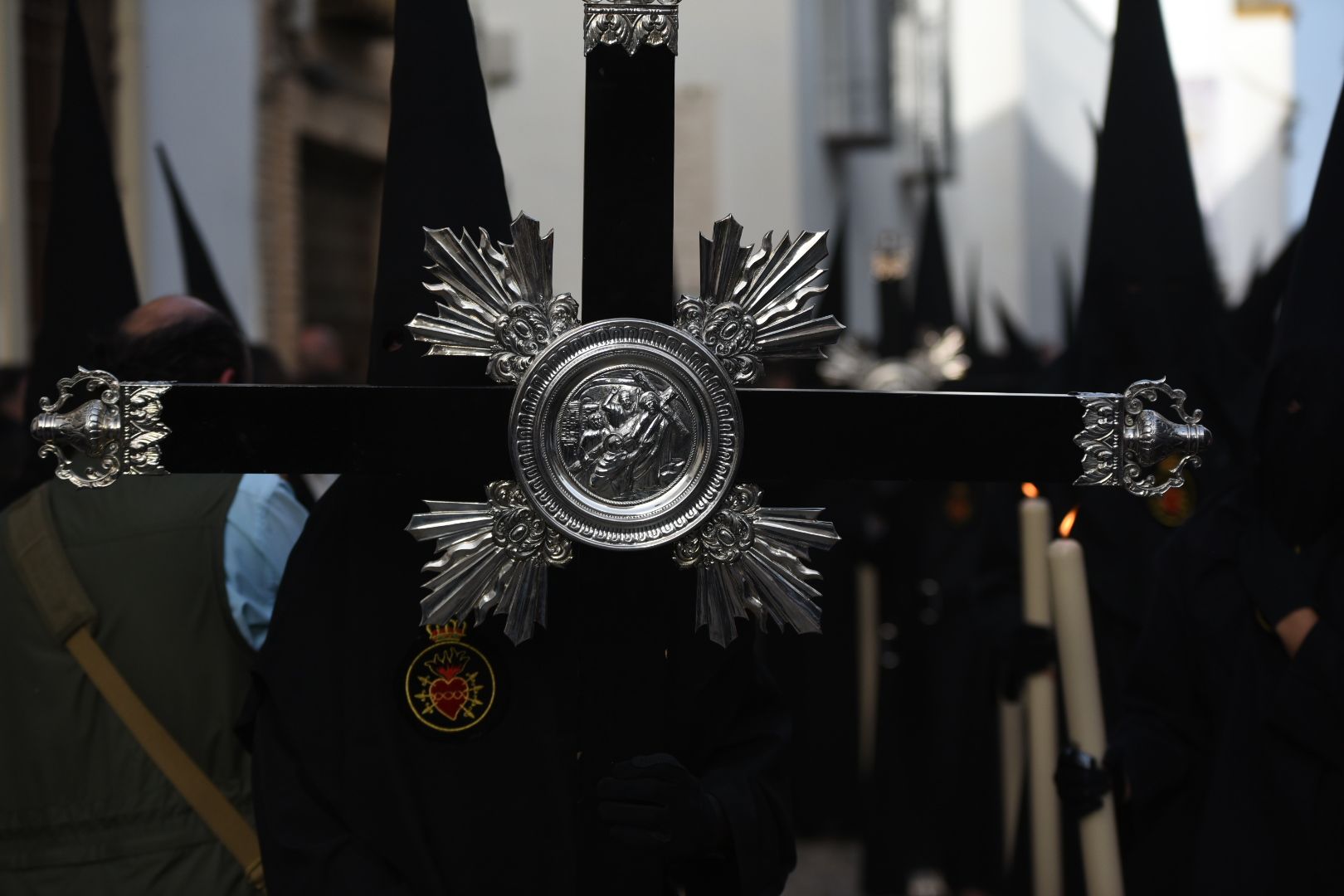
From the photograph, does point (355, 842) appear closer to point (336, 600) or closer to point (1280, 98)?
point (336, 600)

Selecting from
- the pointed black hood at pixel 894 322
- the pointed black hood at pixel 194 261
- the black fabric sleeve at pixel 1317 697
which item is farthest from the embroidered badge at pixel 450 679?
the pointed black hood at pixel 894 322

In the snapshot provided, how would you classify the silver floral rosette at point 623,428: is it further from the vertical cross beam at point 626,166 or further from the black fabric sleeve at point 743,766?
the black fabric sleeve at point 743,766

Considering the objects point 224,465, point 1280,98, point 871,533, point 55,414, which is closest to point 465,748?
point 224,465

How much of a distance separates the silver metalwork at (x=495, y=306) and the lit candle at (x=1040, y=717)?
1.20 metres

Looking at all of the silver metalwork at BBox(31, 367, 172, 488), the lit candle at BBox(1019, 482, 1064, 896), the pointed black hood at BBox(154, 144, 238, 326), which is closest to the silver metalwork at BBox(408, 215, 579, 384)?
the silver metalwork at BBox(31, 367, 172, 488)

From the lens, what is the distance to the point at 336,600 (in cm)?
249

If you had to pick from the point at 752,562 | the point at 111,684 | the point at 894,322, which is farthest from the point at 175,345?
the point at 894,322

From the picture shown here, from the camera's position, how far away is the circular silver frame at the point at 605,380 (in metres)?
2.24

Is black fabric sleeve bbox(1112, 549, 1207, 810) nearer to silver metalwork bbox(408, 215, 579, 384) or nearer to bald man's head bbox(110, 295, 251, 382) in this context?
silver metalwork bbox(408, 215, 579, 384)

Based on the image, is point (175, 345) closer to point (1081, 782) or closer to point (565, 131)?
point (1081, 782)

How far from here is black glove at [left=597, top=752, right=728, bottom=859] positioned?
2238mm

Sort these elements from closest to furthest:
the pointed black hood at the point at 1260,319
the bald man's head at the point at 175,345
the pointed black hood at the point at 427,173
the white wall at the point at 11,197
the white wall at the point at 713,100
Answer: the pointed black hood at the point at 427,173
the bald man's head at the point at 175,345
the pointed black hood at the point at 1260,319
the white wall at the point at 11,197
the white wall at the point at 713,100

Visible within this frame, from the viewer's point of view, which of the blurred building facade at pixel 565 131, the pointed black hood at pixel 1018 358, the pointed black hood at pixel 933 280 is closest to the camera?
the pointed black hood at pixel 1018 358

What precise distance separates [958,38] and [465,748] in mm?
25302
